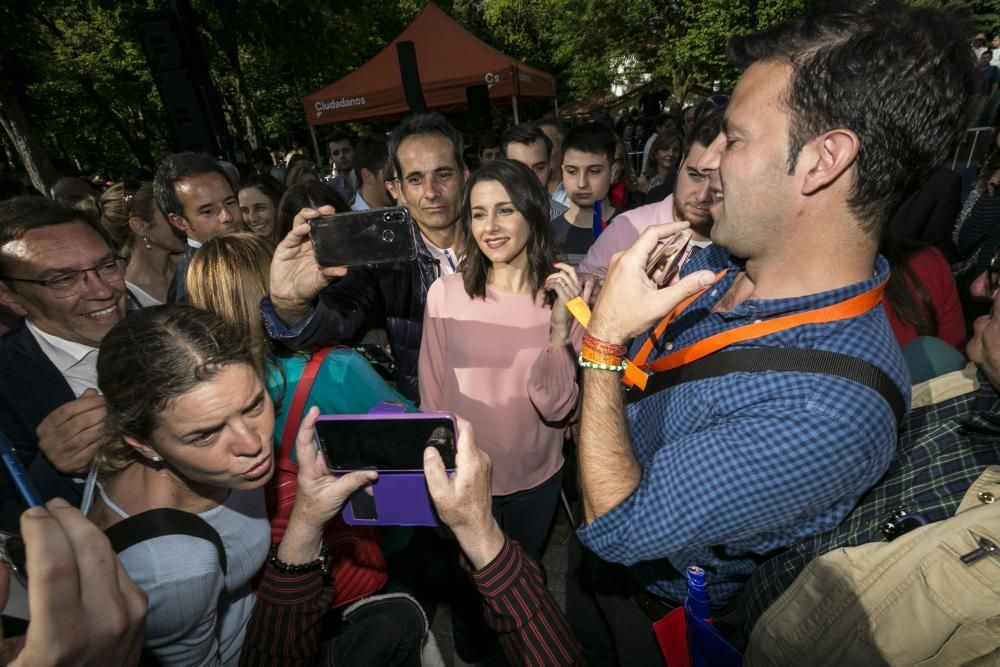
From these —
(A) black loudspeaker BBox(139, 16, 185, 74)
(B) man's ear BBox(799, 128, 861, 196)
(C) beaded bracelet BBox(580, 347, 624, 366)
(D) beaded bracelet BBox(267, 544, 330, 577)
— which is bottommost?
(D) beaded bracelet BBox(267, 544, 330, 577)

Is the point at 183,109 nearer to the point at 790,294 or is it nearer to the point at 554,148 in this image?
the point at 554,148

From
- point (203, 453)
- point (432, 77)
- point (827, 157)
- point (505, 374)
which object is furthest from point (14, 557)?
point (432, 77)

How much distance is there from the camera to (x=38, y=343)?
7.14 feet

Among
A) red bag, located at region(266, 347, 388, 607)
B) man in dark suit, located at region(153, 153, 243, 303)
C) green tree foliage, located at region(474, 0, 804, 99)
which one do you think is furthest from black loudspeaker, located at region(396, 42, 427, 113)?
green tree foliage, located at region(474, 0, 804, 99)

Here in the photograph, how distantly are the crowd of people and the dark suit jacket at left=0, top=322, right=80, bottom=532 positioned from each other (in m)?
0.01

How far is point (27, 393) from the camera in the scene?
2.09 metres

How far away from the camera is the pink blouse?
7.78 ft

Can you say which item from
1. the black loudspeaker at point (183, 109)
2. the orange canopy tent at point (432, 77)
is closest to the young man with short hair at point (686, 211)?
the black loudspeaker at point (183, 109)

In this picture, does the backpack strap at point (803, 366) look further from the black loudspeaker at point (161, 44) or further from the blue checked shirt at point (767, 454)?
the black loudspeaker at point (161, 44)

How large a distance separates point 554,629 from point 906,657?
77cm

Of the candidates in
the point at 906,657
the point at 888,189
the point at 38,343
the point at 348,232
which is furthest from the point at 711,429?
the point at 38,343

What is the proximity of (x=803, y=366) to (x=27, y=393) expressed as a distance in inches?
111

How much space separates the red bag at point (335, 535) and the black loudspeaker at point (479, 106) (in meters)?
8.91

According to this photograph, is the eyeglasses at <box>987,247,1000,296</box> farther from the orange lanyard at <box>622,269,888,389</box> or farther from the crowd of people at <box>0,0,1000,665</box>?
the orange lanyard at <box>622,269,888,389</box>
